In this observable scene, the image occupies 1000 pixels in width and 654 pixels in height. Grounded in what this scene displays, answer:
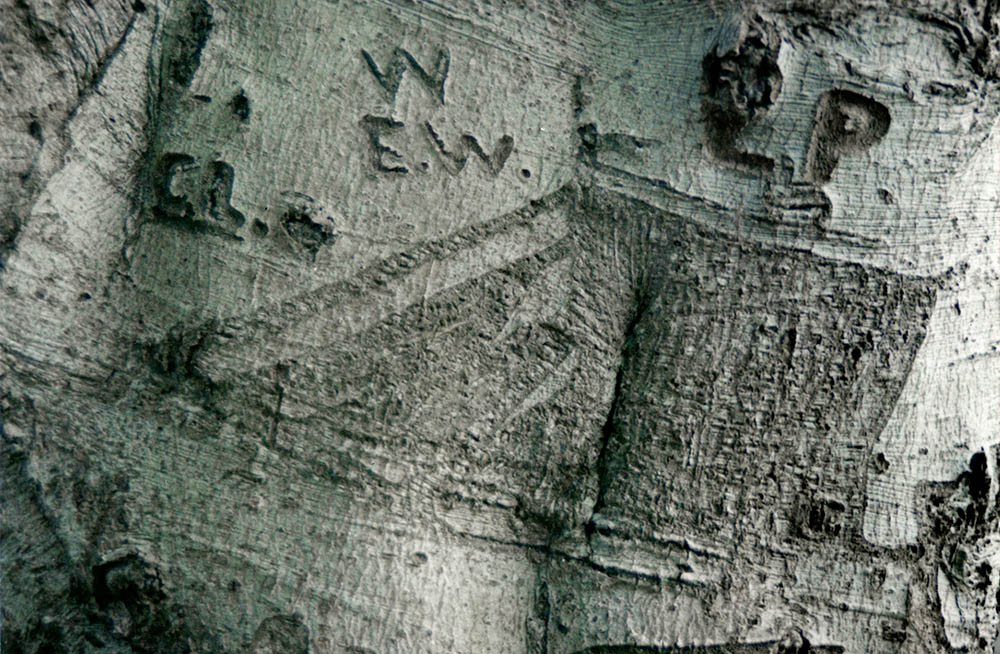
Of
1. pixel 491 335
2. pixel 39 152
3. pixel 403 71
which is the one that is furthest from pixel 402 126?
pixel 39 152

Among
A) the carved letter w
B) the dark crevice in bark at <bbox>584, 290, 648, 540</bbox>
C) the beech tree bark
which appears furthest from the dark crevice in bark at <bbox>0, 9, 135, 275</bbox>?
the dark crevice in bark at <bbox>584, 290, 648, 540</bbox>

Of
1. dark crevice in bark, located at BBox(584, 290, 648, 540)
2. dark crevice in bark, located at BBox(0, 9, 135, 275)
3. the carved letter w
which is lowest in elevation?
dark crevice in bark, located at BBox(584, 290, 648, 540)

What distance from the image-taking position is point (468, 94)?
3.00 ft

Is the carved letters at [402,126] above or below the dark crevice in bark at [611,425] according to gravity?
above

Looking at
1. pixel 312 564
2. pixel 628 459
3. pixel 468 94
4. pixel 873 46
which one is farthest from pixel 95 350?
pixel 873 46

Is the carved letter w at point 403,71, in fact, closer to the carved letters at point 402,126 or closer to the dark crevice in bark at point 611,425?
the carved letters at point 402,126

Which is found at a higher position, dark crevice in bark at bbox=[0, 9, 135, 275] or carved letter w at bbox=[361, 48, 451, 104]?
carved letter w at bbox=[361, 48, 451, 104]

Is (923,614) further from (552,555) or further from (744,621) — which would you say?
(552,555)

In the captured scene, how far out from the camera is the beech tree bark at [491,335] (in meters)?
0.89

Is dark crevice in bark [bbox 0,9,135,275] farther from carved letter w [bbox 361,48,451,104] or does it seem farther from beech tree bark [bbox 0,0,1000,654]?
carved letter w [bbox 361,48,451,104]

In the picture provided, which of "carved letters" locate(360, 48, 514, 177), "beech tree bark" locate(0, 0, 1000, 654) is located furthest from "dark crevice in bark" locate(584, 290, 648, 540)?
"carved letters" locate(360, 48, 514, 177)

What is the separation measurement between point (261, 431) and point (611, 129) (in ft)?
1.68

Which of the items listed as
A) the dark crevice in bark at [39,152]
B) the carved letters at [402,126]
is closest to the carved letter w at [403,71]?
the carved letters at [402,126]

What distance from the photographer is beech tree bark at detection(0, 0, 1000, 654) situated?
89cm
